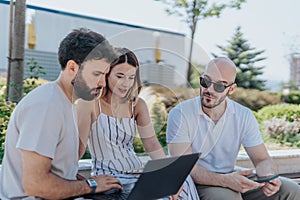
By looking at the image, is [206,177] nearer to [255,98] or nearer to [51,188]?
[51,188]

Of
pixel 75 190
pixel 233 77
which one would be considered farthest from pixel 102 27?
pixel 75 190

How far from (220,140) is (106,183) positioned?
0.79 meters

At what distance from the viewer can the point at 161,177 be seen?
150 centimetres

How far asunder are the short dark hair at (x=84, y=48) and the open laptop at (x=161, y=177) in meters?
0.45

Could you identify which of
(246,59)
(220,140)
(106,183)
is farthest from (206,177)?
(246,59)

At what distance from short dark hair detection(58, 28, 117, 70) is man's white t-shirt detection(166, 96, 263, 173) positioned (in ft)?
1.95

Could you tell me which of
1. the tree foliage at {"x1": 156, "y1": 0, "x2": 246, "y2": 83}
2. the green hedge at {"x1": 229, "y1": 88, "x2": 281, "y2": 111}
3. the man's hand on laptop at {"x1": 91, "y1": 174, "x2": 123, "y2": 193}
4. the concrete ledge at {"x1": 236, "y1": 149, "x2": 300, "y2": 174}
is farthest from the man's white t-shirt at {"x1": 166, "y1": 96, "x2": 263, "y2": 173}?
the green hedge at {"x1": 229, "y1": 88, "x2": 281, "y2": 111}

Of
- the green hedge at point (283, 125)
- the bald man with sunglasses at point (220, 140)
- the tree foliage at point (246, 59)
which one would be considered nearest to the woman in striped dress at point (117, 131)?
the bald man with sunglasses at point (220, 140)

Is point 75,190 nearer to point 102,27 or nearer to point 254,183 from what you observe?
point 254,183

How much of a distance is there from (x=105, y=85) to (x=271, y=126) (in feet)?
13.6

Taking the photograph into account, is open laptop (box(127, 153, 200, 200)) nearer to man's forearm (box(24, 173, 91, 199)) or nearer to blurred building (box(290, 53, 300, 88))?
man's forearm (box(24, 173, 91, 199))

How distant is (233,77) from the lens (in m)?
2.19

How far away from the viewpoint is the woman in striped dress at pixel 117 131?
5.84ft

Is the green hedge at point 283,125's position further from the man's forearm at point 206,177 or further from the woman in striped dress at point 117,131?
the woman in striped dress at point 117,131
